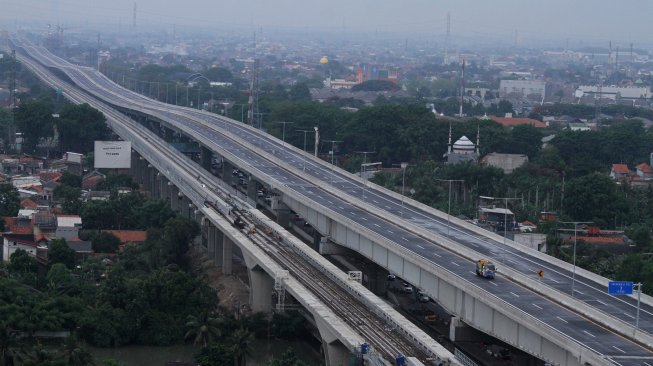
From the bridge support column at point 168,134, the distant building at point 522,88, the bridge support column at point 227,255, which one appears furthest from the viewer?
the distant building at point 522,88

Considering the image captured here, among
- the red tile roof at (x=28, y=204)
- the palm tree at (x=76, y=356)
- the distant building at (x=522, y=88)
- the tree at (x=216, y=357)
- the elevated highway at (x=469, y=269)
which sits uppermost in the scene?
the elevated highway at (x=469, y=269)

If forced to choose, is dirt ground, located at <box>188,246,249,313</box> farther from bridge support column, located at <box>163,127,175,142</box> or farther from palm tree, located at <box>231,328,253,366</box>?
bridge support column, located at <box>163,127,175,142</box>

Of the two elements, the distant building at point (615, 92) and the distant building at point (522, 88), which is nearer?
the distant building at point (615, 92)

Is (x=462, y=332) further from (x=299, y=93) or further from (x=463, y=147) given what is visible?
(x=299, y=93)

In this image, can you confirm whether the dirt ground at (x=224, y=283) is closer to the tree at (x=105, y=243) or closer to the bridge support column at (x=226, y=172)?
the tree at (x=105, y=243)

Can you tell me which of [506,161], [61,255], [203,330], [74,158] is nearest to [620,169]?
[506,161]

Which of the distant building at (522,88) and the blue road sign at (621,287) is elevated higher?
the blue road sign at (621,287)

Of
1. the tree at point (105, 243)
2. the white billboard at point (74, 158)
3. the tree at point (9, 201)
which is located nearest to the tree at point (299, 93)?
the white billboard at point (74, 158)
